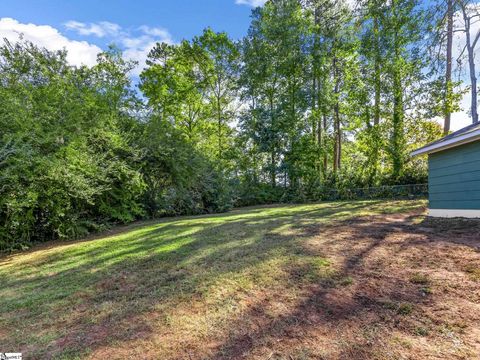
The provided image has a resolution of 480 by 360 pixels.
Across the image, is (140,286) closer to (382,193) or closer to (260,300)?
(260,300)

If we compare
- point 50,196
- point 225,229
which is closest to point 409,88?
point 225,229

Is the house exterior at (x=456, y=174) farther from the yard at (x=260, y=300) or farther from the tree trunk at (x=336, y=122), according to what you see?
the tree trunk at (x=336, y=122)

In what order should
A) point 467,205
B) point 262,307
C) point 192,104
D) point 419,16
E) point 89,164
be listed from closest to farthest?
point 262,307, point 419,16, point 467,205, point 89,164, point 192,104

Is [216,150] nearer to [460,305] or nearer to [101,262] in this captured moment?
[101,262]

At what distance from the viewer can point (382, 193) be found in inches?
495

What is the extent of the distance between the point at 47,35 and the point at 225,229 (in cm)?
1145

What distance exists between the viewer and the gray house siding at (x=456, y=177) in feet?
17.5

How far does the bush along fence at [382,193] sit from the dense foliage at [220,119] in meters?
0.42

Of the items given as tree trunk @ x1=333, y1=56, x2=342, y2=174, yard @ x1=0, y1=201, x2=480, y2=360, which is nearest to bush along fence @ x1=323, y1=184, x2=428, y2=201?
tree trunk @ x1=333, y1=56, x2=342, y2=174

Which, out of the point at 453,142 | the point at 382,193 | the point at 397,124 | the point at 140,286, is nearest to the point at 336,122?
the point at 397,124

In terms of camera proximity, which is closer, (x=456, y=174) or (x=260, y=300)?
(x=260, y=300)

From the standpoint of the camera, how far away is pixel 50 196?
602 cm

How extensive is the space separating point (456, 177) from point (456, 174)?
0.07m

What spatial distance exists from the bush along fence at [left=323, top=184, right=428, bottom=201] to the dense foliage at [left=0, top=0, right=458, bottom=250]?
16.4 inches
